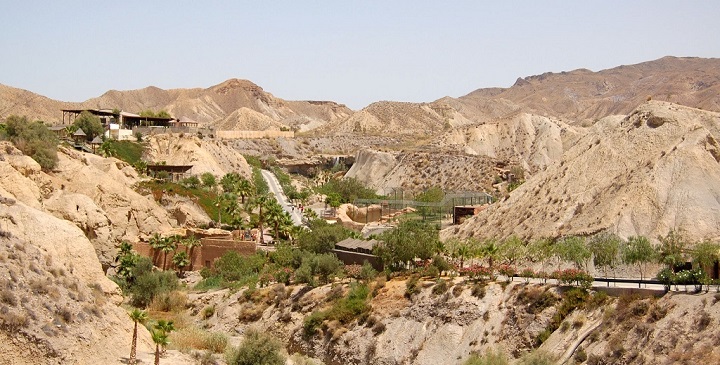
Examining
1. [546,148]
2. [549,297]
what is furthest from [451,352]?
[546,148]

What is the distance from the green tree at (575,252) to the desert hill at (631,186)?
12.1 ft

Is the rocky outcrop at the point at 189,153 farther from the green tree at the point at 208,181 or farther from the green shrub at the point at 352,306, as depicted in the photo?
the green shrub at the point at 352,306

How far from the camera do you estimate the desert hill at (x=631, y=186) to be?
50438 millimetres

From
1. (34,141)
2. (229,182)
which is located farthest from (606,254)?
(229,182)

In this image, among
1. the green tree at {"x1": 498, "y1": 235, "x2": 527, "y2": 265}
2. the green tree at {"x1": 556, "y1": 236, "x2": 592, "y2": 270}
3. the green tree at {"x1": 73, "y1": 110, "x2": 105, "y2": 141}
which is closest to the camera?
the green tree at {"x1": 556, "y1": 236, "x2": 592, "y2": 270}

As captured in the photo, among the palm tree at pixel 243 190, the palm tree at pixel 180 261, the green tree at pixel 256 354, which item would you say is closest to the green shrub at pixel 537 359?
the green tree at pixel 256 354

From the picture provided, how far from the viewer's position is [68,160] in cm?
5900

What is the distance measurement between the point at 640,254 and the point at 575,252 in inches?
149

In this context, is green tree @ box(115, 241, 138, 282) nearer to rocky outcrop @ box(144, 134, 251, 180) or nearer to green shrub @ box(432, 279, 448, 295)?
green shrub @ box(432, 279, 448, 295)

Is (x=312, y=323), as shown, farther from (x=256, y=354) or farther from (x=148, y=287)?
(x=256, y=354)

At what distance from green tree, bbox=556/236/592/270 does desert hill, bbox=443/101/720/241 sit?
3692 millimetres

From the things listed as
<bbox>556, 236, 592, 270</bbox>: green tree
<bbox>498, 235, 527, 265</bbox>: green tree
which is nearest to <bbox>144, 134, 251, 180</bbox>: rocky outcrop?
<bbox>498, 235, 527, 265</bbox>: green tree

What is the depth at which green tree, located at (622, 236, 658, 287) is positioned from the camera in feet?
140

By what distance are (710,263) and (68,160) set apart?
3945 cm
